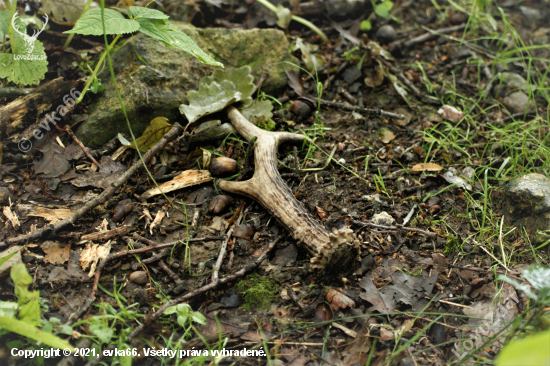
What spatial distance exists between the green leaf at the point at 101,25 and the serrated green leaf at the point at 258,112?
1055 millimetres

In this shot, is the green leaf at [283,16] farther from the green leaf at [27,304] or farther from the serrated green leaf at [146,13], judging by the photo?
the green leaf at [27,304]

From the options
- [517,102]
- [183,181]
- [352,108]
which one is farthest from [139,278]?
[517,102]

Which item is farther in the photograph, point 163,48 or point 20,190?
point 163,48

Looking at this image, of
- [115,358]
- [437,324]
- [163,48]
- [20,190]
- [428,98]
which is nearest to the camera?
[115,358]

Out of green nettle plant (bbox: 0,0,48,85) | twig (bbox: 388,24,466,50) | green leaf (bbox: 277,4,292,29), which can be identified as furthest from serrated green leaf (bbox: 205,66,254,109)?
twig (bbox: 388,24,466,50)

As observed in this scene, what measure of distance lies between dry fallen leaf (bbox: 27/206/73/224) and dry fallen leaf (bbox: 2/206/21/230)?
3.0 inches

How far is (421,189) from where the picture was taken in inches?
104

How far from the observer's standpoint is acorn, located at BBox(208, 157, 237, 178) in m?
2.56

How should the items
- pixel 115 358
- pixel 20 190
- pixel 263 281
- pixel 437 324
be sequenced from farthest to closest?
pixel 20 190, pixel 263 281, pixel 437 324, pixel 115 358

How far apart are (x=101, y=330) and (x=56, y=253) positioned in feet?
2.30

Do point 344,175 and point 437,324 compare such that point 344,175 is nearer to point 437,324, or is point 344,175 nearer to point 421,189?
point 421,189

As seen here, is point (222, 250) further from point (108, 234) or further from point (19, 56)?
point (19, 56)

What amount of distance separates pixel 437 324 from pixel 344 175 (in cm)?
119

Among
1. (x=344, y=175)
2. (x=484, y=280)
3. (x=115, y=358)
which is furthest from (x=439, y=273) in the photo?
(x=115, y=358)
